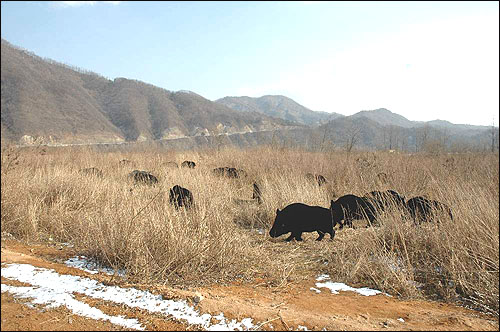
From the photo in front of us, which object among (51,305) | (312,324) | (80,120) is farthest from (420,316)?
(80,120)

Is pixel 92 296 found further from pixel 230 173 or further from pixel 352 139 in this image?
pixel 352 139

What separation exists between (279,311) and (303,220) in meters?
2.35

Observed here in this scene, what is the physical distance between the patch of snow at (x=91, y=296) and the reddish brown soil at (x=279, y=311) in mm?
67

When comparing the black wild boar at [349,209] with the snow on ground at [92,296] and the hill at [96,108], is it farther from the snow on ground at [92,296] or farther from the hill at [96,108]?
the hill at [96,108]

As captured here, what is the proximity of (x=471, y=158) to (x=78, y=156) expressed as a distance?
41.6ft

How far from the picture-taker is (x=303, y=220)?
4852 mm

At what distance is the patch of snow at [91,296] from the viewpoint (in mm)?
2398

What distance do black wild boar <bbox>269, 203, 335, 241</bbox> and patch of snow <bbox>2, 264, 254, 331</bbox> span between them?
8.15ft

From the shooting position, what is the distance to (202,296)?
2818 mm

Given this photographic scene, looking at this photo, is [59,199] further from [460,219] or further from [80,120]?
[80,120]

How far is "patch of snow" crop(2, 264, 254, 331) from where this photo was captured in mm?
2398

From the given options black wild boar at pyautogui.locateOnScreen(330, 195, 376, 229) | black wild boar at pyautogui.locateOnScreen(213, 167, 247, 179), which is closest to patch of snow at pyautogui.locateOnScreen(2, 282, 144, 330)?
black wild boar at pyautogui.locateOnScreen(330, 195, 376, 229)

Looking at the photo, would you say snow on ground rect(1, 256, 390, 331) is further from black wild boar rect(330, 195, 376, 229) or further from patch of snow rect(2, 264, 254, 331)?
black wild boar rect(330, 195, 376, 229)

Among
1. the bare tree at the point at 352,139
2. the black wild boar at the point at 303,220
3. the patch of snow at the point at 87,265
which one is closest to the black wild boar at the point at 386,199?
the black wild boar at the point at 303,220
